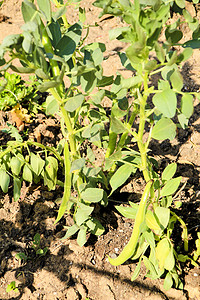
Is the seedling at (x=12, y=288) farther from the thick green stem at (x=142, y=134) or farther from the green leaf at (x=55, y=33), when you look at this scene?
the green leaf at (x=55, y=33)

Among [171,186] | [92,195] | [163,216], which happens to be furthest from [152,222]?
[92,195]

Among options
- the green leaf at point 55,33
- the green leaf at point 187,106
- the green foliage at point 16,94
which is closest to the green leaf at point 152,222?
the green leaf at point 187,106

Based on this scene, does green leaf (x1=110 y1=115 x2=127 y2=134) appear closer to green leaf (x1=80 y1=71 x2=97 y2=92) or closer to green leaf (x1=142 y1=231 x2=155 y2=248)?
green leaf (x1=80 y1=71 x2=97 y2=92)

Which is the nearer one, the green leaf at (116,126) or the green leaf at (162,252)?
the green leaf at (116,126)

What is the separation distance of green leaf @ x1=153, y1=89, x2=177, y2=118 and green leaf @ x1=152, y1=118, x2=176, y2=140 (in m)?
0.20

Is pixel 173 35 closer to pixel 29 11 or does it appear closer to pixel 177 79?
pixel 177 79

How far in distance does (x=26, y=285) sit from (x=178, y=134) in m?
1.33

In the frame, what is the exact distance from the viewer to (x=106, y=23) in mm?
3125

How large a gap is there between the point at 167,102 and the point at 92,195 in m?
0.59

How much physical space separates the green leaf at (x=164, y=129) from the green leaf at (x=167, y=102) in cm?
20

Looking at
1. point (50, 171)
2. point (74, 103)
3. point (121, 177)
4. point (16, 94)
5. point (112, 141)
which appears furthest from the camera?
point (16, 94)

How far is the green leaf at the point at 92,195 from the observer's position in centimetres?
142

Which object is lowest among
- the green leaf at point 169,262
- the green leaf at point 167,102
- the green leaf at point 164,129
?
the green leaf at point 169,262

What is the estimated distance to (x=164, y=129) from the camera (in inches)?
48.4
